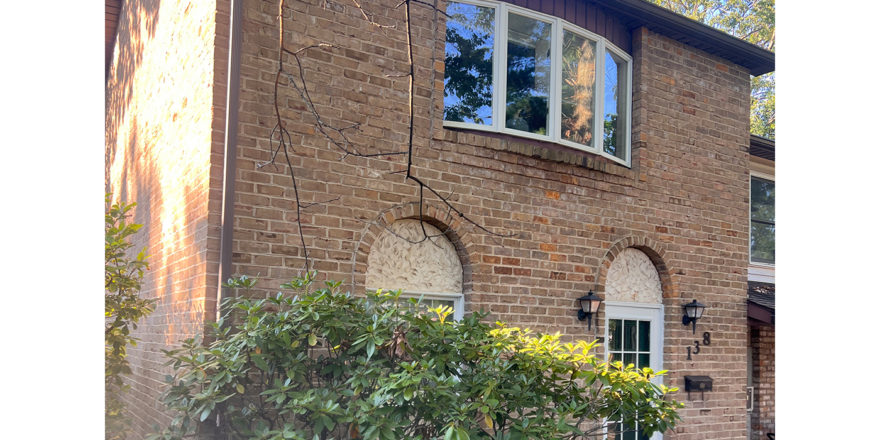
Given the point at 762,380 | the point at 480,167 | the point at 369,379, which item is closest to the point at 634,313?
the point at 480,167

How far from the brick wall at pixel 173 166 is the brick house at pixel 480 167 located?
0.03 m

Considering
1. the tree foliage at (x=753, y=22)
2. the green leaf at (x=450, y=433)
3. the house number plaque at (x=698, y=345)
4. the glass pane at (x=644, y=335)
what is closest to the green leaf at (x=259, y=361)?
the green leaf at (x=450, y=433)

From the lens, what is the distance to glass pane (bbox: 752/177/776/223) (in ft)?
38.7

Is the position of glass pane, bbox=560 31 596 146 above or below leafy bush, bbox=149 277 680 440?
above

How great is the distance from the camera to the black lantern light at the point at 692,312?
7.83 m

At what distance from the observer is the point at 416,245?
610cm

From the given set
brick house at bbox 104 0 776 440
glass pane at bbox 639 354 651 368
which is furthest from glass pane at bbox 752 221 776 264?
glass pane at bbox 639 354 651 368

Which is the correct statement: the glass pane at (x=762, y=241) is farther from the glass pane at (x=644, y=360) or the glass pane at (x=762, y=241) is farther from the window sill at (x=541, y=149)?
the window sill at (x=541, y=149)

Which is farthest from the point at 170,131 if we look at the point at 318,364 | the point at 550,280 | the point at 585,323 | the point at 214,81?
the point at 585,323

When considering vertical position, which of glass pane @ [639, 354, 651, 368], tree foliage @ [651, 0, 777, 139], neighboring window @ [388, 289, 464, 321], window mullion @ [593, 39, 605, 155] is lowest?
glass pane @ [639, 354, 651, 368]

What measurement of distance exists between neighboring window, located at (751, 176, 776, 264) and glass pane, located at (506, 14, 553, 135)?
20.8 ft

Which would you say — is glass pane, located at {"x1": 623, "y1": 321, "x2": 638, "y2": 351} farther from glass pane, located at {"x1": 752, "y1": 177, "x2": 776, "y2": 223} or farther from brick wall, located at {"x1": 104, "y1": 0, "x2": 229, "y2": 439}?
glass pane, located at {"x1": 752, "y1": 177, "x2": 776, "y2": 223}

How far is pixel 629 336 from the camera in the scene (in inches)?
300
